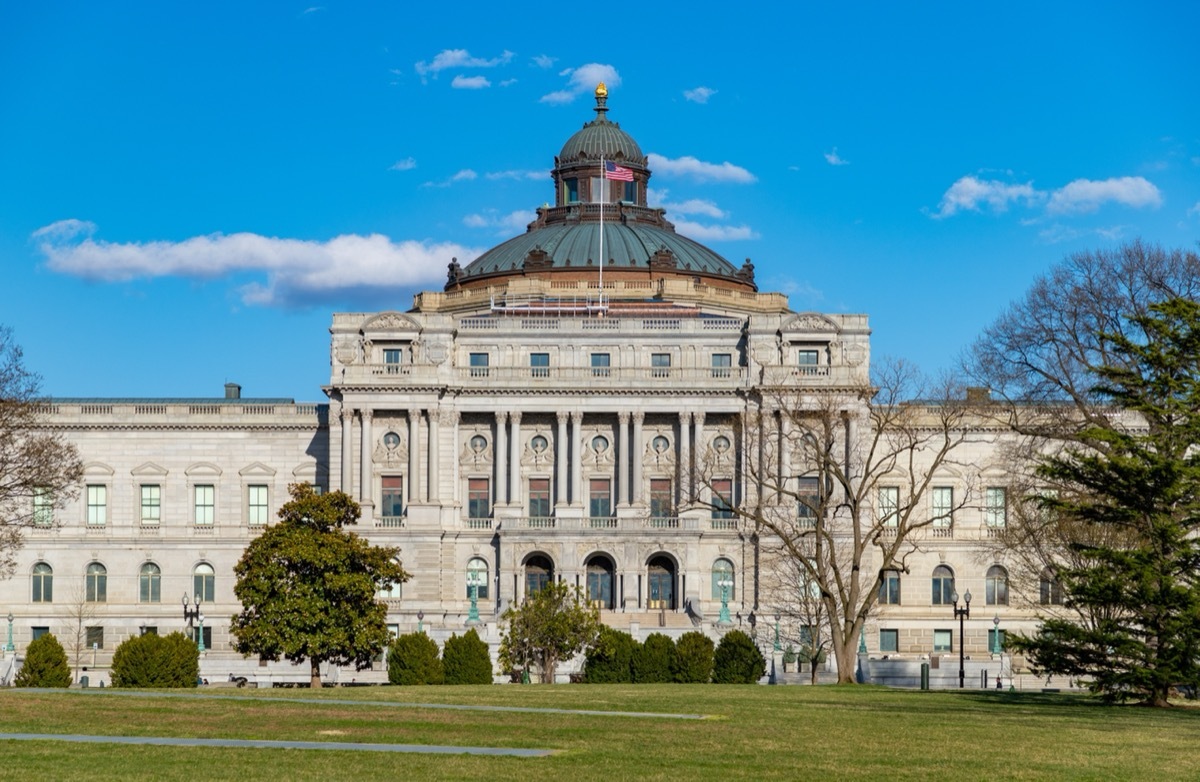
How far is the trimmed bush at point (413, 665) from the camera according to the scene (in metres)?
70.7

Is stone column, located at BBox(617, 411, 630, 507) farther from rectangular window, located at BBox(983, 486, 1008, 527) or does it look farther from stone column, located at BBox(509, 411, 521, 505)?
rectangular window, located at BBox(983, 486, 1008, 527)

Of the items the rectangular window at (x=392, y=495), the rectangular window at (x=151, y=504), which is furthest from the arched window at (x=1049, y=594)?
the rectangular window at (x=151, y=504)

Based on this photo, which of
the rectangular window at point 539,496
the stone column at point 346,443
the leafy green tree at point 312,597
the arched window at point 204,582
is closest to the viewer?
the leafy green tree at point 312,597

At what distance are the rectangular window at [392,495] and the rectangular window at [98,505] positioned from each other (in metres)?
15.9

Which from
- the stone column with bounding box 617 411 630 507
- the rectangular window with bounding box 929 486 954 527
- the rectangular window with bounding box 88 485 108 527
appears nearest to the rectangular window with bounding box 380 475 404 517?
the stone column with bounding box 617 411 630 507

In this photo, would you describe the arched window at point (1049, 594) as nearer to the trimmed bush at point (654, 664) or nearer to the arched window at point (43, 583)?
the trimmed bush at point (654, 664)

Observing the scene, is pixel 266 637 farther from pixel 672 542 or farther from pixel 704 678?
pixel 672 542

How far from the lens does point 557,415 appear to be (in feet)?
366

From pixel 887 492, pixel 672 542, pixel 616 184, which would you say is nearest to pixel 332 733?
pixel 672 542

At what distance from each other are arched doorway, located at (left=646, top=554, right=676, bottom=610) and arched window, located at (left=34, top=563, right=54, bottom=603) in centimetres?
3234

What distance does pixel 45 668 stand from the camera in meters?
64.2

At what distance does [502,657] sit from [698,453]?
3442cm

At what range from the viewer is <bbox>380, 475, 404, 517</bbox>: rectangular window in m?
111

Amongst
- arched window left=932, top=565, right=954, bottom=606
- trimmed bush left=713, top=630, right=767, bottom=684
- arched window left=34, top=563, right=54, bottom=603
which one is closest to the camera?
trimmed bush left=713, top=630, right=767, bottom=684
